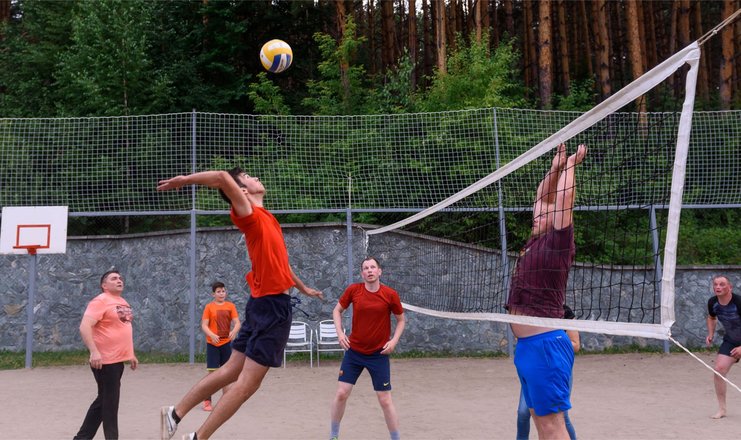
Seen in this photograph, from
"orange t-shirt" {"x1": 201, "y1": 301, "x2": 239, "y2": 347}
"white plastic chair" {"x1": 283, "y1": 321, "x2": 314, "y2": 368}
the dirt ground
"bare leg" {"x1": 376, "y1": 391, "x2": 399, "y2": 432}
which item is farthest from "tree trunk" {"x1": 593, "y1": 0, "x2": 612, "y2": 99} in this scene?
"bare leg" {"x1": 376, "y1": 391, "x2": 399, "y2": 432}

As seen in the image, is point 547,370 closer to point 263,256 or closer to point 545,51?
point 263,256

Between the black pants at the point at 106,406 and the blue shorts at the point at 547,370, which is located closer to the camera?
the blue shorts at the point at 547,370

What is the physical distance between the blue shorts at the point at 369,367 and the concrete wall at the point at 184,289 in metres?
5.91

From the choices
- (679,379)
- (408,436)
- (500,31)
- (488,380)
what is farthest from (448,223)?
(500,31)

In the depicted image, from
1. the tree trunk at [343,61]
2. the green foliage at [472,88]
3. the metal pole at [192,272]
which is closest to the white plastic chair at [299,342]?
the metal pole at [192,272]

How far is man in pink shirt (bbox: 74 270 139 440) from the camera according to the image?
594 centimetres

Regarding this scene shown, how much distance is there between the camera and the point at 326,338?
12500 mm

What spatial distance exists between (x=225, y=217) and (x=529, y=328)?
33.8 ft

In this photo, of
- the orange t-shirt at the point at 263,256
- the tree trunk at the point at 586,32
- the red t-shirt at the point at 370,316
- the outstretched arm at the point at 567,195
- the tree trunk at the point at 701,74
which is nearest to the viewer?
the outstretched arm at the point at 567,195

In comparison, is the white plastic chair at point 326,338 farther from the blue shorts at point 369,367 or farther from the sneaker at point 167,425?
the sneaker at point 167,425

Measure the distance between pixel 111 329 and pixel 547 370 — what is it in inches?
148

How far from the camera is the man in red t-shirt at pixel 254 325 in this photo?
5.12m

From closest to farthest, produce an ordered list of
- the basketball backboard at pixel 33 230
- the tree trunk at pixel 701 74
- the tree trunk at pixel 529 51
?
the basketball backboard at pixel 33 230 < the tree trunk at pixel 701 74 < the tree trunk at pixel 529 51

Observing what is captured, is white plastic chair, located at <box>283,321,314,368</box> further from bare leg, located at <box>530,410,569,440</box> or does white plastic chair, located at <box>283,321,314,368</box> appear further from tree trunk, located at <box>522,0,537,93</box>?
tree trunk, located at <box>522,0,537,93</box>
